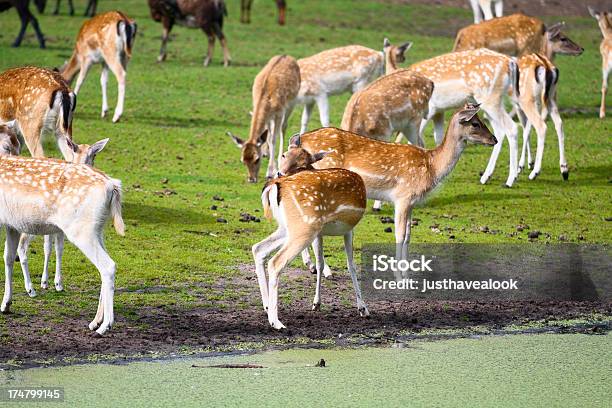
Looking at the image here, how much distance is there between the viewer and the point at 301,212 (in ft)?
27.8

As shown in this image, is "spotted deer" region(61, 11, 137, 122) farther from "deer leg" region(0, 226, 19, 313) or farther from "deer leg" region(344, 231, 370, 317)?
"deer leg" region(344, 231, 370, 317)

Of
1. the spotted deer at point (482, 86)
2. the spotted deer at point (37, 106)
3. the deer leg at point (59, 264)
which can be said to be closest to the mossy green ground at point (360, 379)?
the deer leg at point (59, 264)

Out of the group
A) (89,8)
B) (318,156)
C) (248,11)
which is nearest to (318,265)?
(318,156)

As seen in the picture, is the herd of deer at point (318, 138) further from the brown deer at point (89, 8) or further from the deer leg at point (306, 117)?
the brown deer at point (89, 8)

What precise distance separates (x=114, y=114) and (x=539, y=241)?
7.32 meters

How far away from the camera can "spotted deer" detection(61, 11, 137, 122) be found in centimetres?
1681

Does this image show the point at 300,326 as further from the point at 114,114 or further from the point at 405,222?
the point at 114,114

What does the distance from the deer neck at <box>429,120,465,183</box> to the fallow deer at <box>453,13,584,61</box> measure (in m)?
7.15

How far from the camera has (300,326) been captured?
8648 millimetres

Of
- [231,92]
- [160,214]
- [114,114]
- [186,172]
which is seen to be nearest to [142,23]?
[231,92]

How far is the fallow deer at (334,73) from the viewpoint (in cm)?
1617

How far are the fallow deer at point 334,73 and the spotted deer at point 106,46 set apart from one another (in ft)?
7.83

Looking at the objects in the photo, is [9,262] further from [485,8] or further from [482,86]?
[485,8]

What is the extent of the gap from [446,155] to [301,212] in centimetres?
226
